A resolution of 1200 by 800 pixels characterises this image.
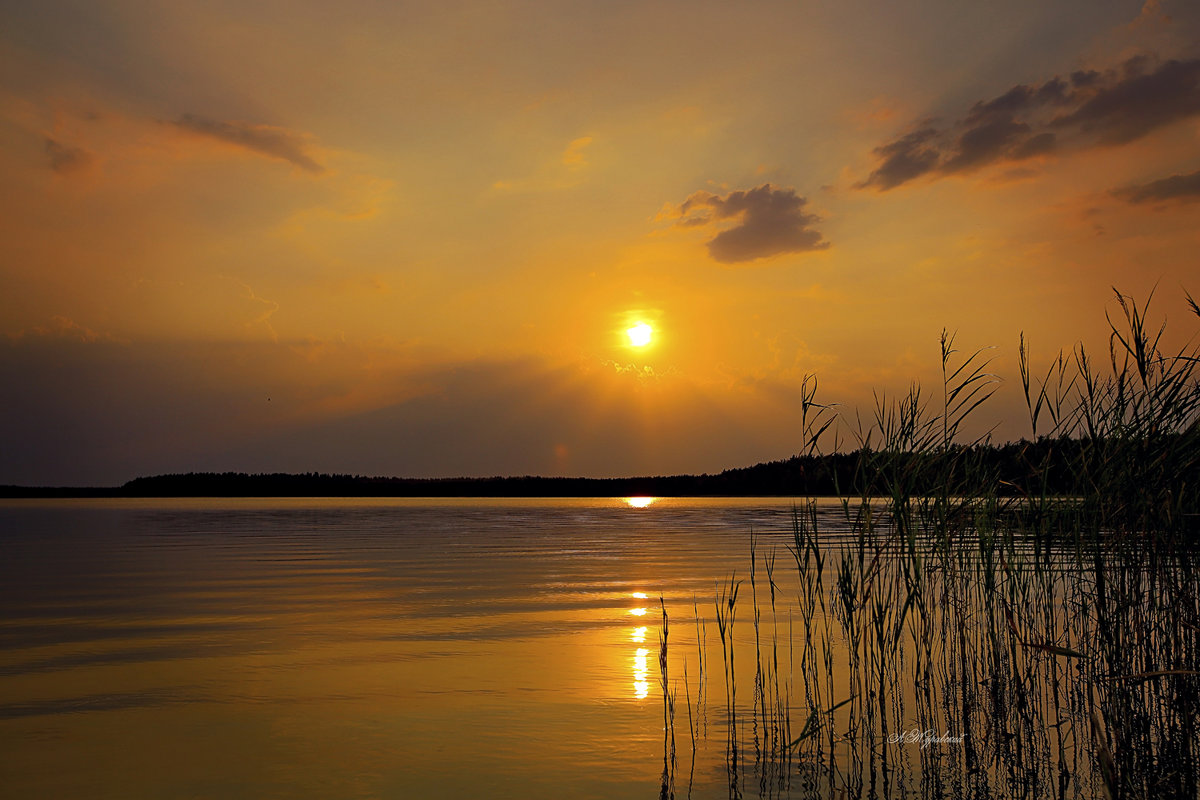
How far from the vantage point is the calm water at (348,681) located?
754 centimetres

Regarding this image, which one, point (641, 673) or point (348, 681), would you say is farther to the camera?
point (641, 673)

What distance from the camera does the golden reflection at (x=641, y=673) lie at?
10.2 m

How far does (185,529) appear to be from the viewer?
42312 mm

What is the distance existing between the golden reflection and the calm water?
0.05 m

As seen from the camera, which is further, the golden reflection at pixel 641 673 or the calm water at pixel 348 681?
the golden reflection at pixel 641 673

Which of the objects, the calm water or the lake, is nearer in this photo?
the lake

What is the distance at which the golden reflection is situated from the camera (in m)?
10.2

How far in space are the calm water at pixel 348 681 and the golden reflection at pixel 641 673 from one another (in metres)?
0.05

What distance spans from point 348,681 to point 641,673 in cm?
347

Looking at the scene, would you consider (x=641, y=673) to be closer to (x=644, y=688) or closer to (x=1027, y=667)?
(x=644, y=688)

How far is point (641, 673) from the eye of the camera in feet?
36.6

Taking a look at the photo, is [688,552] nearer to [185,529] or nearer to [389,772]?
[389,772]

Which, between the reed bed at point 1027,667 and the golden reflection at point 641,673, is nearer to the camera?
the reed bed at point 1027,667

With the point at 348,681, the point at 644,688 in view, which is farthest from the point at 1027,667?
the point at 348,681
